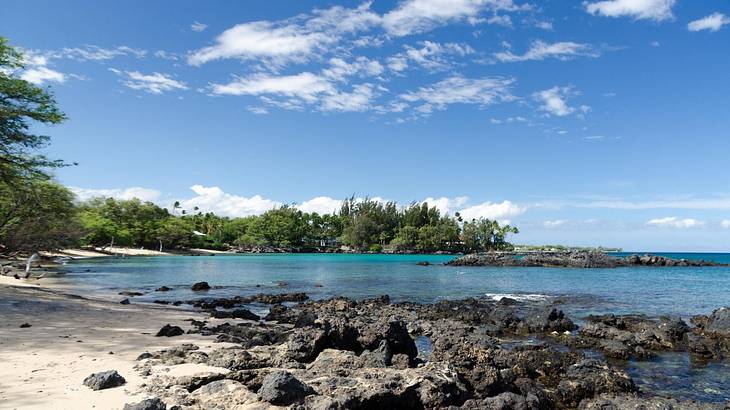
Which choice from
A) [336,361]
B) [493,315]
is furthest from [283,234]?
[336,361]

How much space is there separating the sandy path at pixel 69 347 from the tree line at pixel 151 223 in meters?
9.36

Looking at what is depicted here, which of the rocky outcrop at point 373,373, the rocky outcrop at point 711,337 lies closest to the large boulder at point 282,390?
the rocky outcrop at point 373,373

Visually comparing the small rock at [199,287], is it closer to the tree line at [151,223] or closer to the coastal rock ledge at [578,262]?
the tree line at [151,223]

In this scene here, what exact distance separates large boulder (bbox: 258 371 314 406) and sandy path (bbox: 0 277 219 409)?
2338mm

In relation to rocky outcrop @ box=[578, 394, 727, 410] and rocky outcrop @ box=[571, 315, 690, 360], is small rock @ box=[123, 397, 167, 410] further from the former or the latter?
rocky outcrop @ box=[571, 315, 690, 360]

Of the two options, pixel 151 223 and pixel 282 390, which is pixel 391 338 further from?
pixel 151 223

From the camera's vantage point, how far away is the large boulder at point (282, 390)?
6.95 meters

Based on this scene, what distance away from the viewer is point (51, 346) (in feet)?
37.4

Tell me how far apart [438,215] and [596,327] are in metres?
153

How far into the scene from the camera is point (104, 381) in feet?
26.7

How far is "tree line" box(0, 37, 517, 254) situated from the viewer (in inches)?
940

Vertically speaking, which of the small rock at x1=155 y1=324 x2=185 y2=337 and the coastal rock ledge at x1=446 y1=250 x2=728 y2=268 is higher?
the coastal rock ledge at x1=446 y1=250 x2=728 y2=268

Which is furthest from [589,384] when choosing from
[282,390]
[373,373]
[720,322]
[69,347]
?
[69,347]

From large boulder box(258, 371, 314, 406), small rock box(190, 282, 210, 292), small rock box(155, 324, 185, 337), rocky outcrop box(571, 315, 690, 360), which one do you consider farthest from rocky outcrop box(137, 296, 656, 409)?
small rock box(190, 282, 210, 292)
